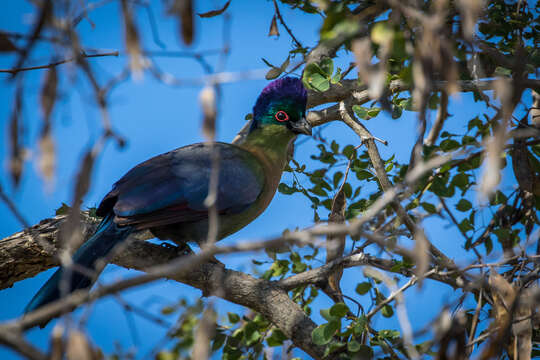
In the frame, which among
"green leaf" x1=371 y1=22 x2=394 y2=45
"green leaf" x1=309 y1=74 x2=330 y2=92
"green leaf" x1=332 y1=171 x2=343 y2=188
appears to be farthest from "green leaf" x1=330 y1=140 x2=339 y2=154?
"green leaf" x1=371 y1=22 x2=394 y2=45

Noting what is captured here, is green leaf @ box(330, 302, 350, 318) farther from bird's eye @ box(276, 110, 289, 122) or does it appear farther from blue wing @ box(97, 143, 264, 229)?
bird's eye @ box(276, 110, 289, 122)

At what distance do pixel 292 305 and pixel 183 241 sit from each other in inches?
32.7

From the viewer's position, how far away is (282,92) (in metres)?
3.71

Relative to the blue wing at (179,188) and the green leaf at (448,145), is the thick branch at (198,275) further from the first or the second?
the green leaf at (448,145)

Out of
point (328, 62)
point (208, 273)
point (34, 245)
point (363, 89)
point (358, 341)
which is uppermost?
point (363, 89)

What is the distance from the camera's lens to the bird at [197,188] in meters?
2.73

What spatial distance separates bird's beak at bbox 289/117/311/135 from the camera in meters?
3.58

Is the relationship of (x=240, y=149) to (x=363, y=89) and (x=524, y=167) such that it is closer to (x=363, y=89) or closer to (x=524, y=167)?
(x=363, y=89)

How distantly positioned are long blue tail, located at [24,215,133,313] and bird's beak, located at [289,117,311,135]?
141cm

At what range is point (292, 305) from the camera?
2.79 metres

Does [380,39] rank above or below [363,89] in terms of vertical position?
below

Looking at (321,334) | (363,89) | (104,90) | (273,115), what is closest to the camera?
(104,90)

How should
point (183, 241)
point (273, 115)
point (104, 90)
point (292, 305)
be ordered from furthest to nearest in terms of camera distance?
point (273, 115), point (183, 241), point (292, 305), point (104, 90)

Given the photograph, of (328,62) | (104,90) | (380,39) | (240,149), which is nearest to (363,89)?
(328,62)
